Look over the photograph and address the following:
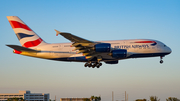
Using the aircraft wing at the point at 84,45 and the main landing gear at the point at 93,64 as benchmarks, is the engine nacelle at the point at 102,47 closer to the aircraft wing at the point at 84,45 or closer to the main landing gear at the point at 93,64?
the aircraft wing at the point at 84,45

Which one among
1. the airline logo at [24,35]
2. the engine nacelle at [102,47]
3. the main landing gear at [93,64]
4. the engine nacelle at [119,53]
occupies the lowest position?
the main landing gear at [93,64]

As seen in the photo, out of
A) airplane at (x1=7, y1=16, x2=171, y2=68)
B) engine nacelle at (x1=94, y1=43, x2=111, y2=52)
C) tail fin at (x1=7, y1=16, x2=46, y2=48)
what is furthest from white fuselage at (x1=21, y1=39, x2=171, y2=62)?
engine nacelle at (x1=94, y1=43, x2=111, y2=52)

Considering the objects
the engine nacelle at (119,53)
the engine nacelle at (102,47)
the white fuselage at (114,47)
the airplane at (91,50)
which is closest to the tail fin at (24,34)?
the airplane at (91,50)

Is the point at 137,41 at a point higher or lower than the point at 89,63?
higher

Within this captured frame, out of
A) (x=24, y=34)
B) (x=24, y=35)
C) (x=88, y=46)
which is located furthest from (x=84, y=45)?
(x=24, y=34)

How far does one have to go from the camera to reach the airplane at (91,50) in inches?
1929

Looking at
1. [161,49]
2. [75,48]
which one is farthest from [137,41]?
[75,48]

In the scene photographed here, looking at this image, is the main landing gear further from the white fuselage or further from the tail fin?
the tail fin

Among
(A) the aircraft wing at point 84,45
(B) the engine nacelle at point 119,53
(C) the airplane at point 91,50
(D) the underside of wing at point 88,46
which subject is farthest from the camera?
(B) the engine nacelle at point 119,53

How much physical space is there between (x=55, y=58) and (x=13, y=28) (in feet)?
45.0

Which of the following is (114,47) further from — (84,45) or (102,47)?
(84,45)

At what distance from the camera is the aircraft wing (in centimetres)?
4594

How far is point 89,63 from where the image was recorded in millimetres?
55719

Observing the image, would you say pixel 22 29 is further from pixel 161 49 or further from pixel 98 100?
pixel 98 100
